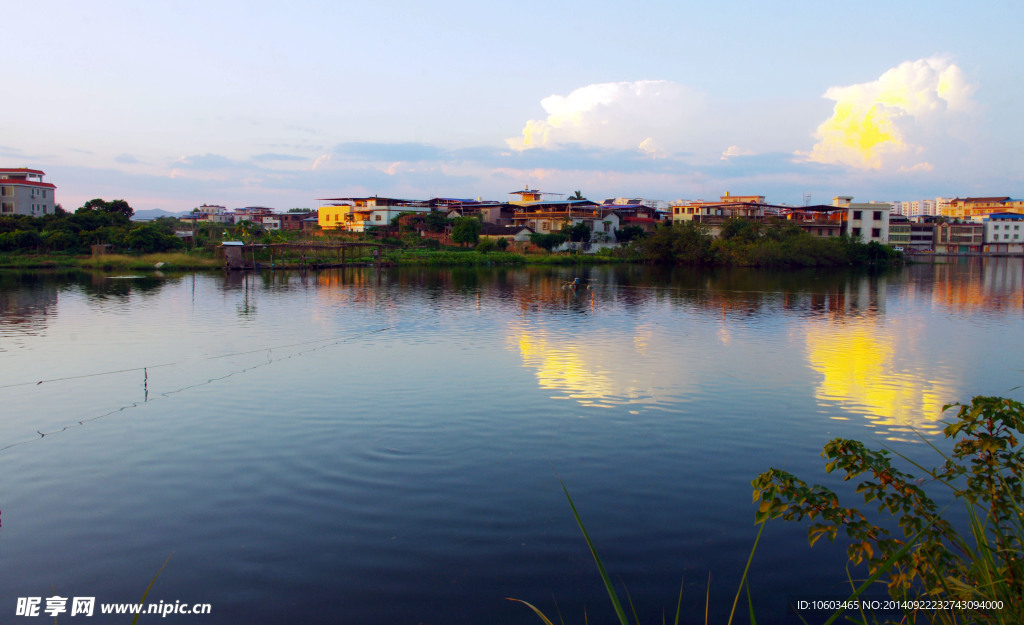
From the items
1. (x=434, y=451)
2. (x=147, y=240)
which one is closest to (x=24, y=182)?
(x=147, y=240)

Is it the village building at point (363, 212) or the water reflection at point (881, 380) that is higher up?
the village building at point (363, 212)

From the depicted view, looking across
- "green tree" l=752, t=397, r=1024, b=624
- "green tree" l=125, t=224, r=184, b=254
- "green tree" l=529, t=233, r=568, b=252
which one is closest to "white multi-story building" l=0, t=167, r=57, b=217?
"green tree" l=125, t=224, r=184, b=254

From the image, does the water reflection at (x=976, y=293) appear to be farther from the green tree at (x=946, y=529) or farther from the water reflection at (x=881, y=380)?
the green tree at (x=946, y=529)

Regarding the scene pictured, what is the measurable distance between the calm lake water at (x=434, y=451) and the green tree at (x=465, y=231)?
45.1 metres

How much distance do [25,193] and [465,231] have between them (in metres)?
41.8

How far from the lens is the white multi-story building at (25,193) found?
2473 inches

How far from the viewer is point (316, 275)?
46.8 metres

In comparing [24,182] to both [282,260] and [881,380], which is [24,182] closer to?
[282,260]

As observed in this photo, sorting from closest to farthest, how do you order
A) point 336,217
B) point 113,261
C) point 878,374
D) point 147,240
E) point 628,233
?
1. point 878,374
2. point 113,261
3. point 147,240
4. point 628,233
5. point 336,217

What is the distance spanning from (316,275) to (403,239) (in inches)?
920

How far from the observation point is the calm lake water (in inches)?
240

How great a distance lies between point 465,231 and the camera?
6706 cm

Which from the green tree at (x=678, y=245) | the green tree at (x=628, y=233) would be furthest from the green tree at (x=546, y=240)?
the green tree at (x=628, y=233)

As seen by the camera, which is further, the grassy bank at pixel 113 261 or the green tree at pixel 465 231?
the green tree at pixel 465 231
